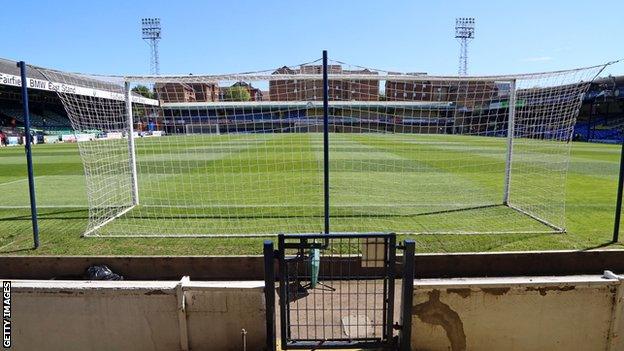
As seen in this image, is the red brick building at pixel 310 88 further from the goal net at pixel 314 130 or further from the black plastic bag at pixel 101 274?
the black plastic bag at pixel 101 274

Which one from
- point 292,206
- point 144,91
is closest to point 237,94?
point 144,91

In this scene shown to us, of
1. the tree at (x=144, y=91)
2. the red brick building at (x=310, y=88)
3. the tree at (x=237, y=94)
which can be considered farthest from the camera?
the tree at (x=144, y=91)

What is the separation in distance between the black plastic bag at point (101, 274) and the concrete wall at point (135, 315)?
6.53 ft

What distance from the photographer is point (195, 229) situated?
24.7ft

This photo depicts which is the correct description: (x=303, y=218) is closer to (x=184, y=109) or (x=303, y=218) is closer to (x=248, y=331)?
(x=184, y=109)

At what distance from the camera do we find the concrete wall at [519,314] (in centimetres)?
322

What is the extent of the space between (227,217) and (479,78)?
5.63 meters

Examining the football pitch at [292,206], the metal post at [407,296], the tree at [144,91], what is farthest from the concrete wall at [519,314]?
the tree at [144,91]

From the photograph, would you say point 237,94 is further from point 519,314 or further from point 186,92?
point 519,314

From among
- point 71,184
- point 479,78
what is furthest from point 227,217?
point 71,184

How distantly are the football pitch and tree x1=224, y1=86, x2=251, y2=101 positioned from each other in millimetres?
2400

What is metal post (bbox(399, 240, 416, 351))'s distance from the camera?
3.15 meters

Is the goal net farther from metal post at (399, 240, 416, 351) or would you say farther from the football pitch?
metal post at (399, 240, 416, 351)

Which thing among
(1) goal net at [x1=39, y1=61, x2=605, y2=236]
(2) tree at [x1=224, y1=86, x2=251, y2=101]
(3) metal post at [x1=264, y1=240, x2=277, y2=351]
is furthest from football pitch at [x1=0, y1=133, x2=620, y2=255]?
(3) metal post at [x1=264, y1=240, x2=277, y2=351]
